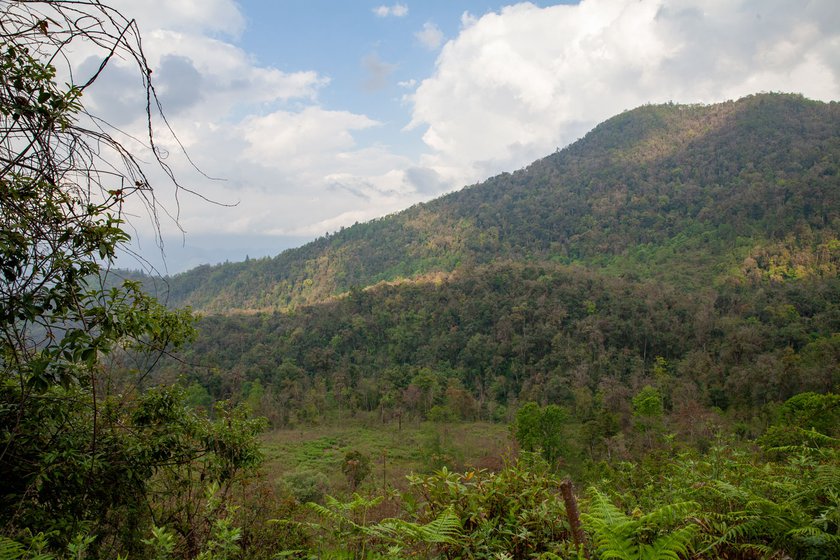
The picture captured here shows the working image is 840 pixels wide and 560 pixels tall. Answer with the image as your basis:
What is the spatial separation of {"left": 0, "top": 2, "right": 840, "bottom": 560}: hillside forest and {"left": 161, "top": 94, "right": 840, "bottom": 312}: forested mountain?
0.61 meters

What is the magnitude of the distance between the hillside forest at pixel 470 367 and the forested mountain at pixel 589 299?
0.36 m

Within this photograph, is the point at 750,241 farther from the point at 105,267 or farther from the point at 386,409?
the point at 105,267

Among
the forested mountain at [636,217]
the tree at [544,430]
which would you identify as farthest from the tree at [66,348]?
the forested mountain at [636,217]

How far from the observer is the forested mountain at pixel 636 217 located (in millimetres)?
60031

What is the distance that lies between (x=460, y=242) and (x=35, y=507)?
90.5m

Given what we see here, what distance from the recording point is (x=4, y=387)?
9.13ft

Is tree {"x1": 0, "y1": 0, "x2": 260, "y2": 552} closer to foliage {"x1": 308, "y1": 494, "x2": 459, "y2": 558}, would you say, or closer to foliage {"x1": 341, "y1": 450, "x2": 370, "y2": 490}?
foliage {"x1": 308, "y1": 494, "x2": 459, "y2": 558}

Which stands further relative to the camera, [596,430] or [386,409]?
[386,409]

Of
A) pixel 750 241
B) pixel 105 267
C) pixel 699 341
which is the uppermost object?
pixel 750 241

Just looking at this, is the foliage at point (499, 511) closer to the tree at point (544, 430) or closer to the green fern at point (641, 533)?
the green fern at point (641, 533)

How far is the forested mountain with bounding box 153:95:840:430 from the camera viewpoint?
108ft

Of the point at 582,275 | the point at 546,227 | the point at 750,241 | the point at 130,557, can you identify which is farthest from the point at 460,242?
the point at 130,557

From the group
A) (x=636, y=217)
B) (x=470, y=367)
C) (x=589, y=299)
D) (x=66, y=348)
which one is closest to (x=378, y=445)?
(x=470, y=367)

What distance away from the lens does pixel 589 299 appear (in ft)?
153
